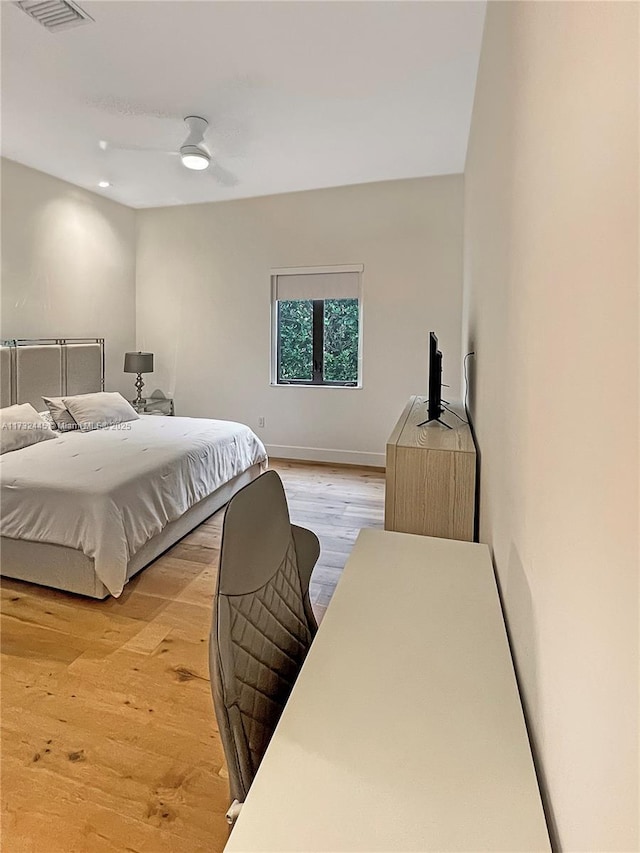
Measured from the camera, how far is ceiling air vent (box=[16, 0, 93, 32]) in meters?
2.23

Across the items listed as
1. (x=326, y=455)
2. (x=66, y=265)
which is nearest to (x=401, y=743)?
(x=326, y=455)

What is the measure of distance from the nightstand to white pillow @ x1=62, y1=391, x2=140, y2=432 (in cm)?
98

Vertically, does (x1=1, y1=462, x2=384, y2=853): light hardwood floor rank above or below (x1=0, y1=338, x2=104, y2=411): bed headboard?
below

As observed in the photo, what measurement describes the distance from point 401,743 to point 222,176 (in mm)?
4780

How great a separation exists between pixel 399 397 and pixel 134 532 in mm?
3099

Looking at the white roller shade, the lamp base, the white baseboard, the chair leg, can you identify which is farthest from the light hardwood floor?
the white roller shade

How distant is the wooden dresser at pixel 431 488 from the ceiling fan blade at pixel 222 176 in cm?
341

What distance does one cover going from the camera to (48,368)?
4.47m

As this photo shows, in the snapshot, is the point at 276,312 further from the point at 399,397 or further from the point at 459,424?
the point at 459,424

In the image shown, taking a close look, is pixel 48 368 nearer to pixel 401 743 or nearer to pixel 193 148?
pixel 193 148

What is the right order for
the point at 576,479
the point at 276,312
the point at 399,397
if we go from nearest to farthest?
the point at 576,479
the point at 399,397
the point at 276,312

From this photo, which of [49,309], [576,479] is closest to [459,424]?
[576,479]

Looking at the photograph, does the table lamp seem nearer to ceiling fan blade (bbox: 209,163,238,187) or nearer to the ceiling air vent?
ceiling fan blade (bbox: 209,163,238,187)

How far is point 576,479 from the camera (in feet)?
2.15
